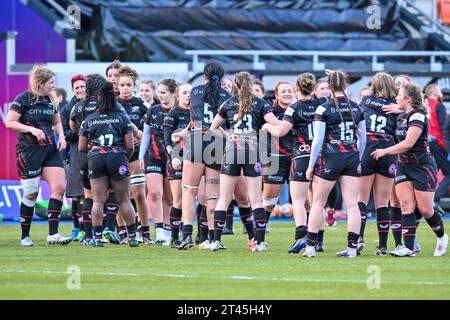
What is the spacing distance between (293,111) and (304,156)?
2.23 feet

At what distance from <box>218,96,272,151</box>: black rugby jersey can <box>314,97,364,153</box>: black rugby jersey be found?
106 cm

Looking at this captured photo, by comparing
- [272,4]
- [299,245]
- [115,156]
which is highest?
[272,4]

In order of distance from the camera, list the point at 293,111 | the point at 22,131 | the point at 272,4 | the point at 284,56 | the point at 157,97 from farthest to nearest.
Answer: the point at 272,4 < the point at 284,56 < the point at 157,97 < the point at 22,131 < the point at 293,111

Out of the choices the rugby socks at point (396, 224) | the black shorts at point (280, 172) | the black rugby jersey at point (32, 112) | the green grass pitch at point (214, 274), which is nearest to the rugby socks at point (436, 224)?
the green grass pitch at point (214, 274)

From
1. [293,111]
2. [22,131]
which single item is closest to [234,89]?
[293,111]

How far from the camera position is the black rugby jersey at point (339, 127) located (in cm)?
1423

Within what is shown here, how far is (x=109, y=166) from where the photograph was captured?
51.6 feet

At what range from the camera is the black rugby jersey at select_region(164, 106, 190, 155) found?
53.9ft

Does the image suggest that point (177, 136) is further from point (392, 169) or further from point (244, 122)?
point (392, 169)

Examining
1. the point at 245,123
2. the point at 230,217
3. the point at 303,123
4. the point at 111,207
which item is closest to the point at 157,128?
the point at 111,207

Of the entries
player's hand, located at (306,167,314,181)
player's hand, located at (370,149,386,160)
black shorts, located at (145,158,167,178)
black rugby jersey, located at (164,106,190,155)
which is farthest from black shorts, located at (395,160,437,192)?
black shorts, located at (145,158,167,178)

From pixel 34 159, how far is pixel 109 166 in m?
1.33
